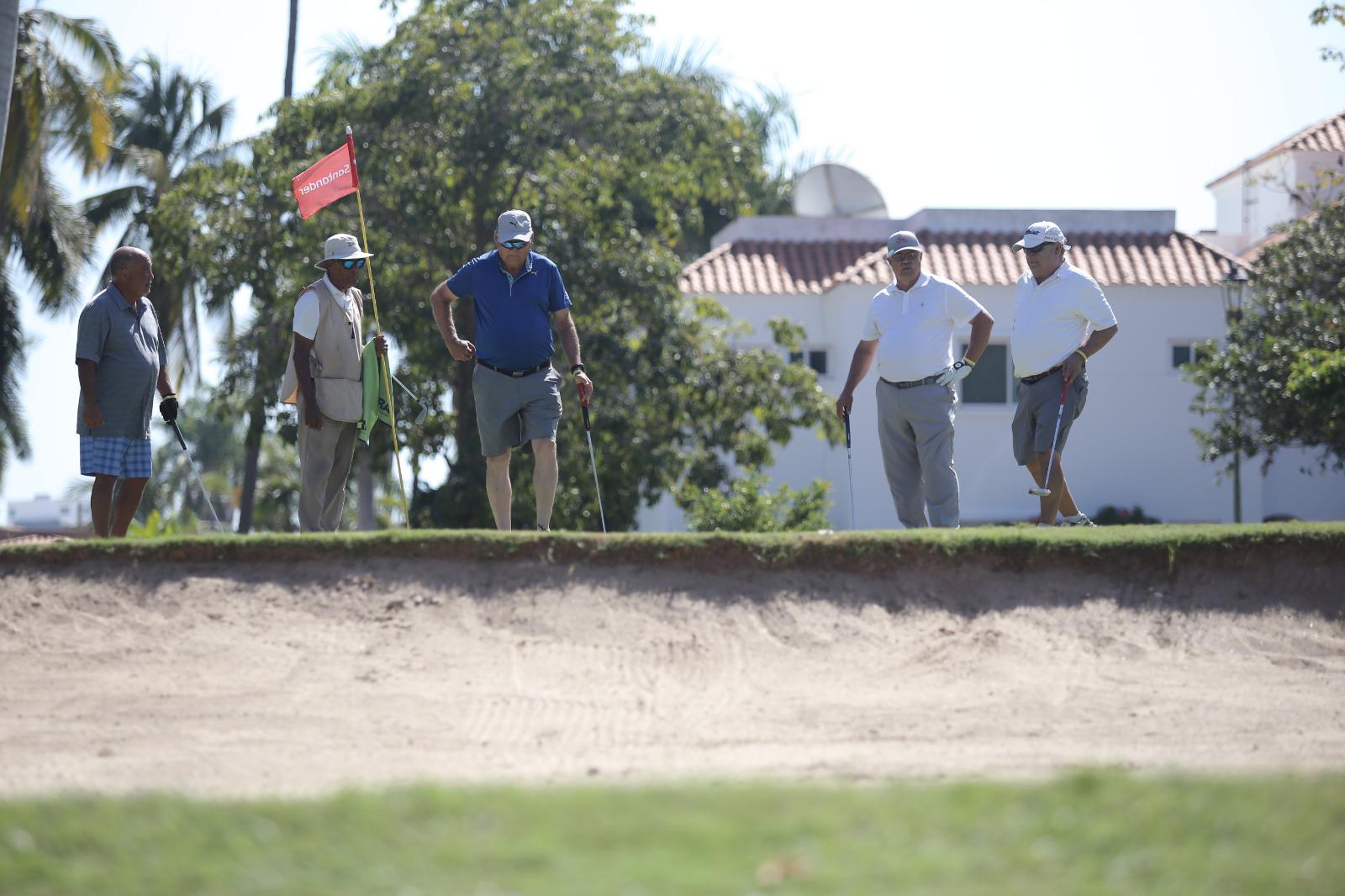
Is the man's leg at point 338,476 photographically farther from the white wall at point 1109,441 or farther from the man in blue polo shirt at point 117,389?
the white wall at point 1109,441

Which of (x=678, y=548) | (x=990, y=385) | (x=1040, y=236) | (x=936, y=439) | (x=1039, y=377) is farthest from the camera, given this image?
(x=990, y=385)

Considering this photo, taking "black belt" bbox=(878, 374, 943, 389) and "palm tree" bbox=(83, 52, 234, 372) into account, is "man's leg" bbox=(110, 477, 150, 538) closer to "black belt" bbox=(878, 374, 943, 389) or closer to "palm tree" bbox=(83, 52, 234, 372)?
"black belt" bbox=(878, 374, 943, 389)

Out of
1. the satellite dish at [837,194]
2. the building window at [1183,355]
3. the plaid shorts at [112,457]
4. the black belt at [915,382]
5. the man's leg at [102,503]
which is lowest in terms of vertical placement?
the man's leg at [102,503]

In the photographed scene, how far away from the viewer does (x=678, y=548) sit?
8.14 meters

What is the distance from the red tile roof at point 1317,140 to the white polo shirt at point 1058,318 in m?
30.5

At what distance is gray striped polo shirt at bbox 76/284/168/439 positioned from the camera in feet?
30.9

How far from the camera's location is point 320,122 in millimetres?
21750

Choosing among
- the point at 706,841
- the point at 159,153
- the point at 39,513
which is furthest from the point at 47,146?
the point at 39,513

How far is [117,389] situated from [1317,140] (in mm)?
35538

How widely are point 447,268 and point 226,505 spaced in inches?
2133

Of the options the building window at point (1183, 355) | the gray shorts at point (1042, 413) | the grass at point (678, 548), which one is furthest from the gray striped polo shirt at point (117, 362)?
the building window at point (1183, 355)

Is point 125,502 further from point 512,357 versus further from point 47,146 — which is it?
point 47,146

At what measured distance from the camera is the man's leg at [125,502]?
969cm

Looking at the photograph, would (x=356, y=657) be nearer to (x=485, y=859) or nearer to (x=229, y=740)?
(x=229, y=740)
